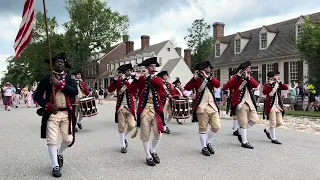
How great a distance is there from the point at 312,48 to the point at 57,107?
61.1 ft

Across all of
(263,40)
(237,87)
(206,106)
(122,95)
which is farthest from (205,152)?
(263,40)

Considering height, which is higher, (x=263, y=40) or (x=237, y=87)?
(x=263, y=40)

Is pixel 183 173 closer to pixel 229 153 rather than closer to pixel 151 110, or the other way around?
pixel 151 110

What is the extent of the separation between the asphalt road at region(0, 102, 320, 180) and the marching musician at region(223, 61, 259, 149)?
2.02 ft

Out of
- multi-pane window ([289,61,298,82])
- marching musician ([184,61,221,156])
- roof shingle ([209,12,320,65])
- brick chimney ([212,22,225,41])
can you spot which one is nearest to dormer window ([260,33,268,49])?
roof shingle ([209,12,320,65])

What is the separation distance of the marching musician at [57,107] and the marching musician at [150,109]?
4.49ft

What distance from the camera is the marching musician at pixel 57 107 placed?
241 inches

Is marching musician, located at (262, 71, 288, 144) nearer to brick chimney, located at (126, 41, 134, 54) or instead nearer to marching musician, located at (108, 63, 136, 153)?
marching musician, located at (108, 63, 136, 153)

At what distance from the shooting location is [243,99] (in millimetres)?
9055

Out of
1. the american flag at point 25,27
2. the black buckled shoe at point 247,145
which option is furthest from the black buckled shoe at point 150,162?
the american flag at point 25,27

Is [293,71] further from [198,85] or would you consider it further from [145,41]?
[145,41]

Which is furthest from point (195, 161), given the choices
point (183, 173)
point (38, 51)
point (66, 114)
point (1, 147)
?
point (38, 51)

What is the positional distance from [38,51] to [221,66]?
34716mm

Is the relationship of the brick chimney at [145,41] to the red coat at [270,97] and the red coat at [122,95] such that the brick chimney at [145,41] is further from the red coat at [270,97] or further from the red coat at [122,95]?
the red coat at [122,95]
